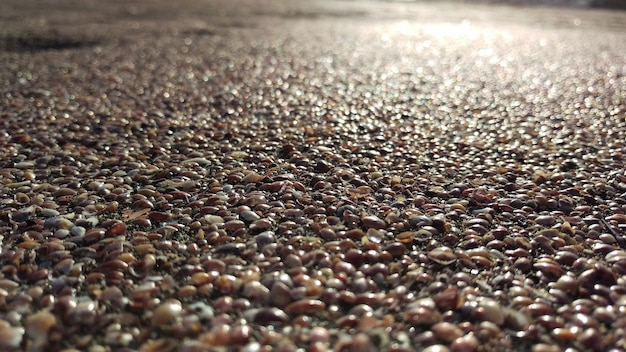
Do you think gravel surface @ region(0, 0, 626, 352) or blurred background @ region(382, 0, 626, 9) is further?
blurred background @ region(382, 0, 626, 9)

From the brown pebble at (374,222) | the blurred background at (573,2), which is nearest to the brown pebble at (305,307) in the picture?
the brown pebble at (374,222)

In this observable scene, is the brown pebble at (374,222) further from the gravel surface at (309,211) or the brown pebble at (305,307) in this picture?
the brown pebble at (305,307)

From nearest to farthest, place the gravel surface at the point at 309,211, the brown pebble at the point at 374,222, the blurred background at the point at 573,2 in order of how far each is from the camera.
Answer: the gravel surface at the point at 309,211, the brown pebble at the point at 374,222, the blurred background at the point at 573,2

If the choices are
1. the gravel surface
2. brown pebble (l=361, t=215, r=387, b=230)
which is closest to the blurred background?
the gravel surface

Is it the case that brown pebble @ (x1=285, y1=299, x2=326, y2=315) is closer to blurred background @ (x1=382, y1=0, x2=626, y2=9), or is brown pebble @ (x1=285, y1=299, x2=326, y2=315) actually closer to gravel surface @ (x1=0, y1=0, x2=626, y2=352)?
gravel surface @ (x1=0, y1=0, x2=626, y2=352)

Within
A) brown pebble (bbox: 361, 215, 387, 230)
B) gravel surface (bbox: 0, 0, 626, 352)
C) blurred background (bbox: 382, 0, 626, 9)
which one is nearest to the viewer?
gravel surface (bbox: 0, 0, 626, 352)

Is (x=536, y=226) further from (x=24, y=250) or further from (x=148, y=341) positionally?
(x=24, y=250)

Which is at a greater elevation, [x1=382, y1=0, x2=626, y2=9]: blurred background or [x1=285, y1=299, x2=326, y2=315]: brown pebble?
[x1=382, y1=0, x2=626, y2=9]: blurred background

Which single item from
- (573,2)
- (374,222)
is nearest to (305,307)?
(374,222)
